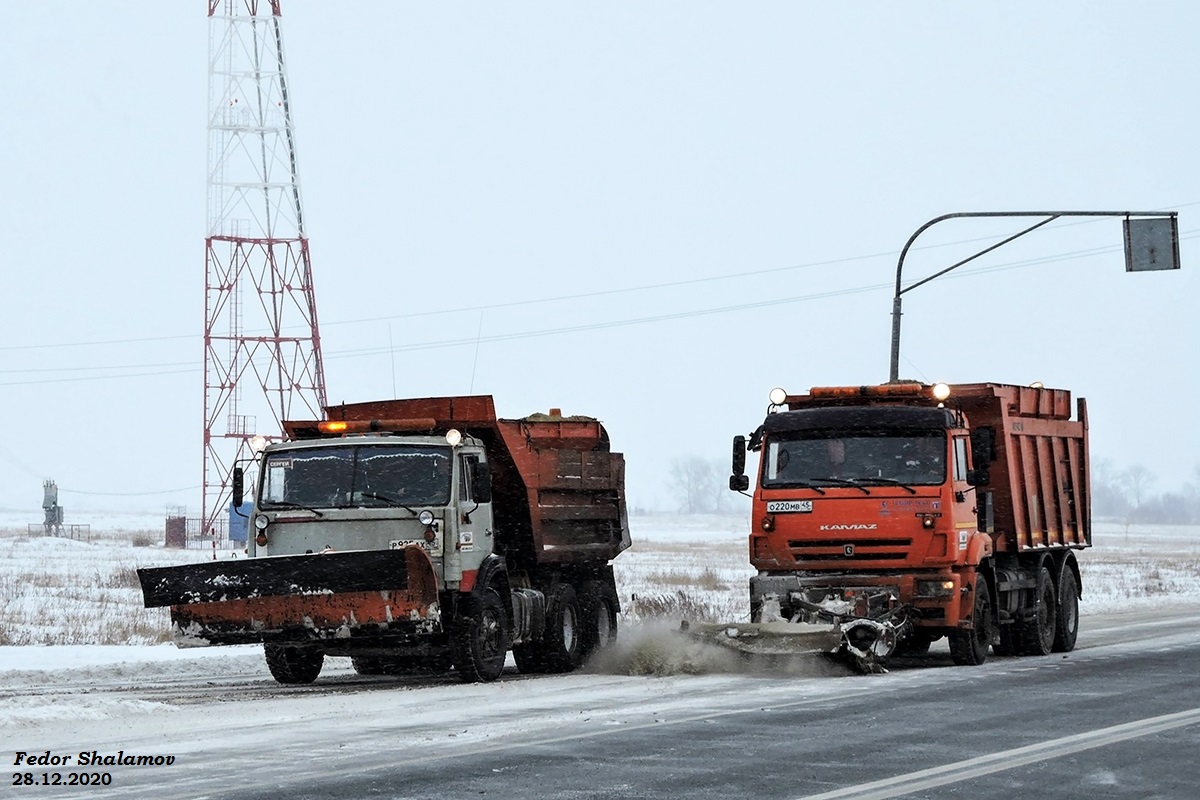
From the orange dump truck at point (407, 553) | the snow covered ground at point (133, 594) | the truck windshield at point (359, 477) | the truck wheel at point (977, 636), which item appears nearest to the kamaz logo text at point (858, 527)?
the truck wheel at point (977, 636)

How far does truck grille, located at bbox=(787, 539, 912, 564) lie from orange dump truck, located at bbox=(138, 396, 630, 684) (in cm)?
297

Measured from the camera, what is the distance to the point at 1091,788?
33.6ft

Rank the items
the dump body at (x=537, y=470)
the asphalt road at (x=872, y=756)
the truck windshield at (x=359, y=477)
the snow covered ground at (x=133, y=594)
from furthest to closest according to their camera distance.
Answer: the snow covered ground at (x=133, y=594) < the dump body at (x=537, y=470) < the truck windshield at (x=359, y=477) < the asphalt road at (x=872, y=756)

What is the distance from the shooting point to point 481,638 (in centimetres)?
1817

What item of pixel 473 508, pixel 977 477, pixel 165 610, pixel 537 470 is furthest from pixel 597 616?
pixel 165 610

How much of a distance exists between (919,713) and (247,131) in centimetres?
5488

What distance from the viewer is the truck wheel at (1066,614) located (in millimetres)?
22516

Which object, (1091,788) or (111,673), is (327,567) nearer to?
(111,673)

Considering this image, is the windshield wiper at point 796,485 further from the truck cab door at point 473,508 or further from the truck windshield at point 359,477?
the truck windshield at point 359,477

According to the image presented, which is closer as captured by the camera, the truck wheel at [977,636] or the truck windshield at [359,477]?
the truck windshield at [359,477]

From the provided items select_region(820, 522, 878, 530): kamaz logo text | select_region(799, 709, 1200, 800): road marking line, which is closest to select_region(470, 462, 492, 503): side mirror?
select_region(820, 522, 878, 530): kamaz logo text

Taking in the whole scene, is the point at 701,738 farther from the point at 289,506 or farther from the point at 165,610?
the point at 165,610

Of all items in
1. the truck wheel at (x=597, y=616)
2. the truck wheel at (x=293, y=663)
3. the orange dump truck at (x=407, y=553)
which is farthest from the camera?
the truck wheel at (x=597, y=616)

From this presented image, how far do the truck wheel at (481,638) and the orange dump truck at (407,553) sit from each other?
0.02m
